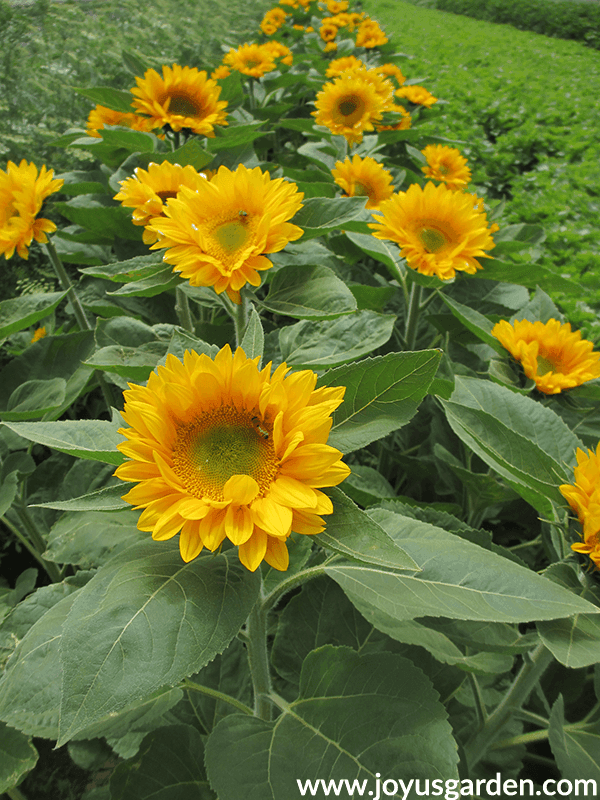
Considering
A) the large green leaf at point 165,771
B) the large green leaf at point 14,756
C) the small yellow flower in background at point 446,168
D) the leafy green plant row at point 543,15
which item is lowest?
the large green leaf at point 14,756

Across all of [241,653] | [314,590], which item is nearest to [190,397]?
[314,590]

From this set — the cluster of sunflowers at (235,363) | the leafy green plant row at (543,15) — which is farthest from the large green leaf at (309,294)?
the leafy green plant row at (543,15)

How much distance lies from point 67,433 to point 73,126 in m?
2.63

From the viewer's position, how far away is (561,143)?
4.82 meters

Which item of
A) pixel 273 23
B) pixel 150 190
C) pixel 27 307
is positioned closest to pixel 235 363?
pixel 150 190

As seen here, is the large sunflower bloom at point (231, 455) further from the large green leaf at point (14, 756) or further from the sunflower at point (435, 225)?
the sunflower at point (435, 225)

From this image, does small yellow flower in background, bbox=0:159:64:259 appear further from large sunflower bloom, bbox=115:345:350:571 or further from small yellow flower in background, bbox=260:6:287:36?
small yellow flower in background, bbox=260:6:287:36

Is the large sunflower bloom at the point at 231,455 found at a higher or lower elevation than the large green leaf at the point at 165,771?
higher

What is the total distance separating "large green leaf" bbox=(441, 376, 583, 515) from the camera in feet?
2.89

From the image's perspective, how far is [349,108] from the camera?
8.07 ft

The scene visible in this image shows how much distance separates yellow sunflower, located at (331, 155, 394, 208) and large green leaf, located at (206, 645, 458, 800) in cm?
167

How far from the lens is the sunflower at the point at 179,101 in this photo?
172 centimetres

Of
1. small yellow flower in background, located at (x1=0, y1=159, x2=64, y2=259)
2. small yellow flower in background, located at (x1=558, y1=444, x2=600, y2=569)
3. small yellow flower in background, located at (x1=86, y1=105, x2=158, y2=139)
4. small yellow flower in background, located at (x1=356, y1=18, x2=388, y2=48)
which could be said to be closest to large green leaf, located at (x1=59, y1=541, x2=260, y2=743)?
small yellow flower in background, located at (x1=558, y1=444, x2=600, y2=569)

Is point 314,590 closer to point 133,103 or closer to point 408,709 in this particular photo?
point 408,709
